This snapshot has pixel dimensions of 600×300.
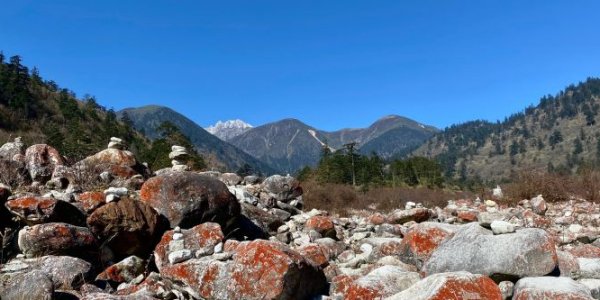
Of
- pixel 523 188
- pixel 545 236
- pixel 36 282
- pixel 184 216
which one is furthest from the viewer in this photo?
pixel 523 188

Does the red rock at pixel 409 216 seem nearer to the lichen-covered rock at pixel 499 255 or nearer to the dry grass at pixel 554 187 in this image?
the dry grass at pixel 554 187

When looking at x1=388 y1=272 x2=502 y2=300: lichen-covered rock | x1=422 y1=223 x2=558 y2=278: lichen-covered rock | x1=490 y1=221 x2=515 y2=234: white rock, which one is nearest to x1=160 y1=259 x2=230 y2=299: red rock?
Answer: x1=388 y1=272 x2=502 y2=300: lichen-covered rock

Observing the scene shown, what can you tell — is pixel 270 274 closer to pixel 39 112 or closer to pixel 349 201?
pixel 349 201

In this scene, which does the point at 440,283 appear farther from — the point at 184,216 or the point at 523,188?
the point at 523,188

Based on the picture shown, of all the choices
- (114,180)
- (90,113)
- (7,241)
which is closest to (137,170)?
(114,180)

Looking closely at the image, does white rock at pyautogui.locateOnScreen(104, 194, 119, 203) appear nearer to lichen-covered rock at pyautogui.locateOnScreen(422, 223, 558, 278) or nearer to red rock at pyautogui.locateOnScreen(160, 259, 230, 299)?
red rock at pyautogui.locateOnScreen(160, 259, 230, 299)

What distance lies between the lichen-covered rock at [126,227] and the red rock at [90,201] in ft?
1.54

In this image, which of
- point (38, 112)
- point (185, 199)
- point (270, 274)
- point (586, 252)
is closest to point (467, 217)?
point (586, 252)

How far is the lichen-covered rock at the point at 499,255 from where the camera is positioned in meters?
7.90

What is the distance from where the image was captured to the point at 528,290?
6926mm

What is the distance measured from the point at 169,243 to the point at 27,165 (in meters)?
7.16

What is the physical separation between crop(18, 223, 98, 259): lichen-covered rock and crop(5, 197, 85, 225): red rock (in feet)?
1.19

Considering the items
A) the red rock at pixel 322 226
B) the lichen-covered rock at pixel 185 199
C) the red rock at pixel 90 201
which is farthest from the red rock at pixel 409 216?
the red rock at pixel 90 201

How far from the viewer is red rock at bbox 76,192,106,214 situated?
1066 centimetres
